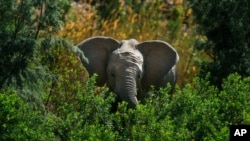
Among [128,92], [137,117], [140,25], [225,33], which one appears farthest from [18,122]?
[140,25]

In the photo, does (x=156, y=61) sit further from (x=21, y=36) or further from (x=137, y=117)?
(x=137, y=117)

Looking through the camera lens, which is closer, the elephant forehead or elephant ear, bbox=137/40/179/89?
the elephant forehead

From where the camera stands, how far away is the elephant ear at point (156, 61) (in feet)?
59.8

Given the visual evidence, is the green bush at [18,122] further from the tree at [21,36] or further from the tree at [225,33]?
the tree at [225,33]

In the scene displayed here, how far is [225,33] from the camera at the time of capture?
1941 centimetres

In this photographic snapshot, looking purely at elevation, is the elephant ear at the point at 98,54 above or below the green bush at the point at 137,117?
above

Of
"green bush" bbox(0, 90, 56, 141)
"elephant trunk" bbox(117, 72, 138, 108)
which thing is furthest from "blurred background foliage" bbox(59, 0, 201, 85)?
"green bush" bbox(0, 90, 56, 141)

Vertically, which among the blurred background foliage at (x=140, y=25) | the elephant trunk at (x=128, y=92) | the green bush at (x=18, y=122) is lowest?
the green bush at (x=18, y=122)

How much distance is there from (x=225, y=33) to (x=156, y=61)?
1.60 meters

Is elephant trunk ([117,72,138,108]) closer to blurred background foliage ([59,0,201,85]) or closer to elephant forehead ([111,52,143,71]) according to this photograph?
elephant forehead ([111,52,143,71])

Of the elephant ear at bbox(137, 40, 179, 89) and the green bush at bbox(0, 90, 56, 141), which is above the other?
the elephant ear at bbox(137, 40, 179, 89)

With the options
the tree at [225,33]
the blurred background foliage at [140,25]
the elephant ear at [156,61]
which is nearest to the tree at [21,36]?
the elephant ear at [156,61]

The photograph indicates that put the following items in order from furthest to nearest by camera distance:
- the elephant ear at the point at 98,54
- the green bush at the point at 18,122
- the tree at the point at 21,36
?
1. the elephant ear at the point at 98,54
2. the tree at the point at 21,36
3. the green bush at the point at 18,122

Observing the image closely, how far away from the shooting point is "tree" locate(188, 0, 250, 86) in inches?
747
